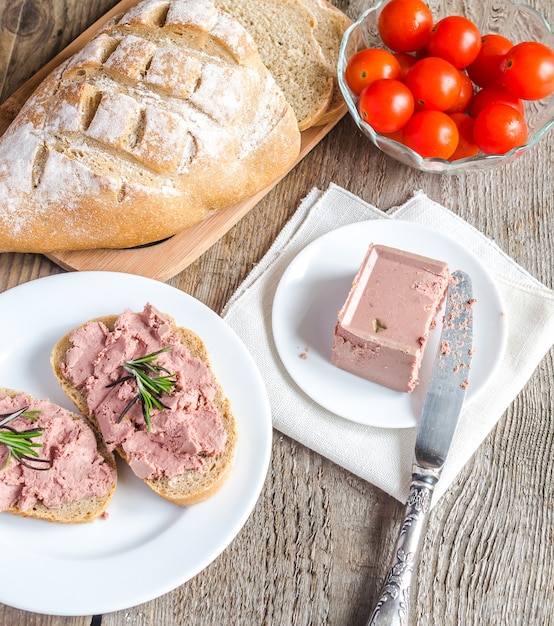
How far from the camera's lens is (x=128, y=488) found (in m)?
2.49

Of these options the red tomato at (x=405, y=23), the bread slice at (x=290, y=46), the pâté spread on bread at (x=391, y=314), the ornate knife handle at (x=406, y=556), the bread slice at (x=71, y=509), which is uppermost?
the red tomato at (x=405, y=23)

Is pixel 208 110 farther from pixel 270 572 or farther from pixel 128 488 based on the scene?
pixel 270 572

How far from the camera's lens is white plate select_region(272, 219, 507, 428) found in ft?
8.55

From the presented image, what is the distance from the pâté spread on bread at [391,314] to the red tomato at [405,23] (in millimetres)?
937

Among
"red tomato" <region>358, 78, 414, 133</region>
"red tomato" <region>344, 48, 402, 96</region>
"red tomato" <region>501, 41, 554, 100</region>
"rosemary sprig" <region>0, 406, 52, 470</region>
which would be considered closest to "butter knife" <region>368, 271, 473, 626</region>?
"red tomato" <region>358, 78, 414, 133</region>

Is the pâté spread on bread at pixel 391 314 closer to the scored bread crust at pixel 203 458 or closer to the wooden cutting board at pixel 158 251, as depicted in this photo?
the scored bread crust at pixel 203 458

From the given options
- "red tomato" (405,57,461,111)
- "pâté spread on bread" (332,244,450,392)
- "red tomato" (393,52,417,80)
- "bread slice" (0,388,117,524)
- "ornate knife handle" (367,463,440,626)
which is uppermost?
"red tomato" (405,57,461,111)

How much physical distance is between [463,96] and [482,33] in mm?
551

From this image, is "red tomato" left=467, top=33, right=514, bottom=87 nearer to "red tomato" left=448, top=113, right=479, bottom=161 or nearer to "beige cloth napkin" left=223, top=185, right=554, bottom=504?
"red tomato" left=448, top=113, right=479, bottom=161

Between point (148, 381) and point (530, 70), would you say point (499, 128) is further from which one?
point (148, 381)

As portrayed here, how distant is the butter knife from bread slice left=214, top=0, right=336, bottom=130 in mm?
999

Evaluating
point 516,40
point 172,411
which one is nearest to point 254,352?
point 172,411

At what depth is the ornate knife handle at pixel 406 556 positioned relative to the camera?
236 centimetres

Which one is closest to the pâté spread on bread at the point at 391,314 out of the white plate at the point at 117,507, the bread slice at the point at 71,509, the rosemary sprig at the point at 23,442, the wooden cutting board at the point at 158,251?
the white plate at the point at 117,507
